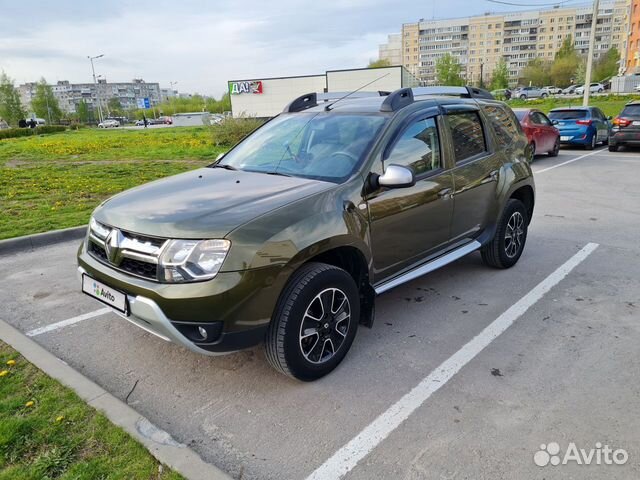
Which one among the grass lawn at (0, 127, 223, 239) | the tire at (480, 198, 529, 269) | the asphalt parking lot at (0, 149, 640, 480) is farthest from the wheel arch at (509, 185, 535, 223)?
the grass lawn at (0, 127, 223, 239)

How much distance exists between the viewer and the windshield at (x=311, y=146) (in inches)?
141

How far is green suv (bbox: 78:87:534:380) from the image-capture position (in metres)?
2.73

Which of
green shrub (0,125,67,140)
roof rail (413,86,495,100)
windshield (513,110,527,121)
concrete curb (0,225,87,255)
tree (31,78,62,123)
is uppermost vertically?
tree (31,78,62,123)

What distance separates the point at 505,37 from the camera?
406ft

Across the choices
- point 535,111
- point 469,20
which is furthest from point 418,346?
point 469,20

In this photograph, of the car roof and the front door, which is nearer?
the front door

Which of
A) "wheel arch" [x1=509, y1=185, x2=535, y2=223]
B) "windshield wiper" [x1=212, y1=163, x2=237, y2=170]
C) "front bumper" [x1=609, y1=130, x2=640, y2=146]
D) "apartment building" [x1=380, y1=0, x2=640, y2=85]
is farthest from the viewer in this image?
"apartment building" [x1=380, y1=0, x2=640, y2=85]

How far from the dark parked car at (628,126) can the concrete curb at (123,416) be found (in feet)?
54.9

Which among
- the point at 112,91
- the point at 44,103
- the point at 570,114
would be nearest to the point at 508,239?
the point at 570,114

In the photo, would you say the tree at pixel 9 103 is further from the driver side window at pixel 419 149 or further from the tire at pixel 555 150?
the driver side window at pixel 419 149

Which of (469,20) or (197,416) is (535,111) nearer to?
(197,416)

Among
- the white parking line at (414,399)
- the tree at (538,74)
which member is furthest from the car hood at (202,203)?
the tree at (538,74)

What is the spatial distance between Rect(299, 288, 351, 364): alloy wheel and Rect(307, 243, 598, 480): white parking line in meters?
0.57

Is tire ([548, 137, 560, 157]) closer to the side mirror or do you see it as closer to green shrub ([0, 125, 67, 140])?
the side mirror
